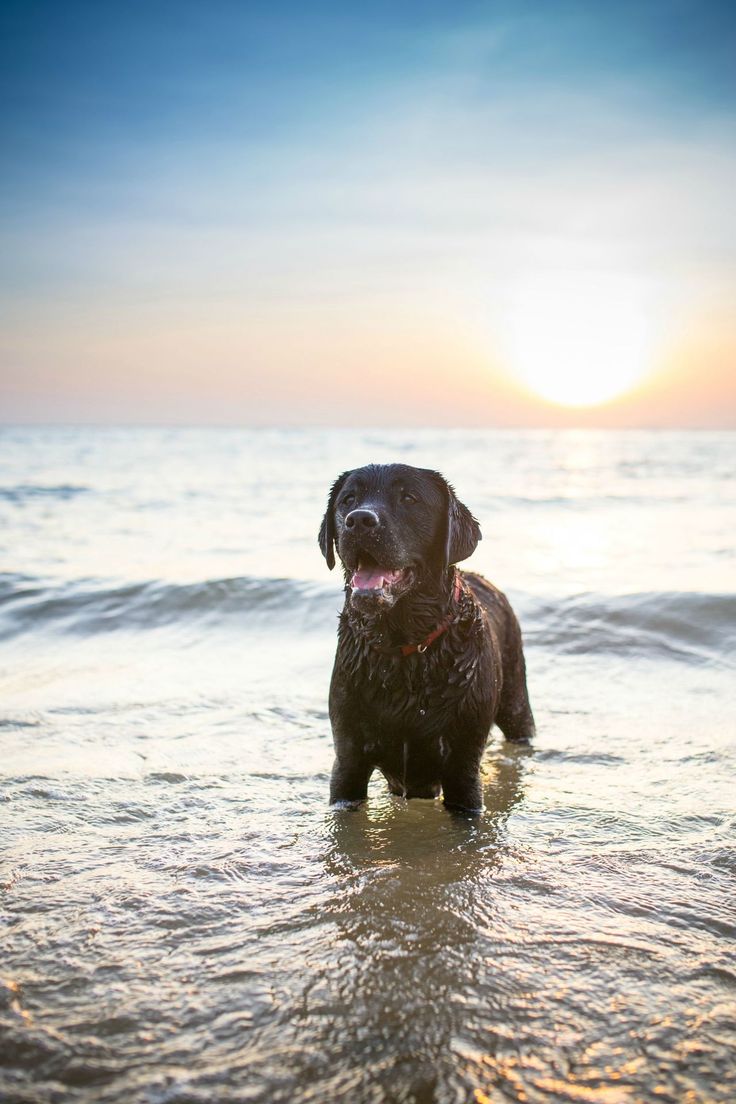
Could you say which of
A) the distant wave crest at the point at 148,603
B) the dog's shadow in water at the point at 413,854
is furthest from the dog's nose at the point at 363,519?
the distant wave crest at the point at 148,603

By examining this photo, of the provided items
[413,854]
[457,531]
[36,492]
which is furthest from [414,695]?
[36,492]

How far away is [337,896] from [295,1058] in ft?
3.55

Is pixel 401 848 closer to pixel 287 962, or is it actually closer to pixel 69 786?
pixel 287 962

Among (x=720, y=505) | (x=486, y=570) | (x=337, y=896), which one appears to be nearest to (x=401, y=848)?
(x=337, y=896)

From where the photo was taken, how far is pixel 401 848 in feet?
13.9

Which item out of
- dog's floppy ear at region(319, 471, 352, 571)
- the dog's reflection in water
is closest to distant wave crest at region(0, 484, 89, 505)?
dog's floppy ear at region(319, 471, 352, 571)

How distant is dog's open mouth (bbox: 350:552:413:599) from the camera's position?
4.16 meters

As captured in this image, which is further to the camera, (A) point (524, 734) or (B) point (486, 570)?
(B) point (486, 570)

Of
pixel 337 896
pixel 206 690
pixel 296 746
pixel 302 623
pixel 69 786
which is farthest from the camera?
pixel 302 623

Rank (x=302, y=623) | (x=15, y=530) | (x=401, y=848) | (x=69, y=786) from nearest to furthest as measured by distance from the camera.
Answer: (x=401, y=848) → (x=69, y=786) → (x=302, y=623) → (x=15, y=530)

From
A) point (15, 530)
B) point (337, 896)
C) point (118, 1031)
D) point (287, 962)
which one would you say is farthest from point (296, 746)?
point (15, 530)

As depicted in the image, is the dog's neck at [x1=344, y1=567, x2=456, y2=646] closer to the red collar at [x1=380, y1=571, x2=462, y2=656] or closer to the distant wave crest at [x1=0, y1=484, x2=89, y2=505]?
the red collar at [x1=380, y1=571, x2=462, y2=656]

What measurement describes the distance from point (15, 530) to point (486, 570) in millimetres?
9389

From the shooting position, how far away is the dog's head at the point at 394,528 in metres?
4.19
